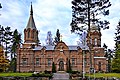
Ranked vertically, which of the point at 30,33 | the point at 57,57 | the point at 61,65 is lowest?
the point at 61,65

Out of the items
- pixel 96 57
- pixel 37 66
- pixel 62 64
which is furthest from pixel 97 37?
pixel 37 66

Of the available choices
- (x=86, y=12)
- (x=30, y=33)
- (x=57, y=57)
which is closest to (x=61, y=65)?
(x=57, y=57)

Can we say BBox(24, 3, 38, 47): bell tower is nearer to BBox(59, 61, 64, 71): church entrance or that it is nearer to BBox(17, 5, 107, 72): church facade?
BBox(17, 5, 107, 72): church facade

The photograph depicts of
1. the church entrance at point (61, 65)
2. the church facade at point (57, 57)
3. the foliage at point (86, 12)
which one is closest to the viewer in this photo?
the foliage at point (86, 12)

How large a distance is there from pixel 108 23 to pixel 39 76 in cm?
1970

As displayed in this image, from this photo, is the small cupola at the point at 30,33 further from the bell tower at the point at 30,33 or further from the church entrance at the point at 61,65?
the church entrance at the point at 61,65

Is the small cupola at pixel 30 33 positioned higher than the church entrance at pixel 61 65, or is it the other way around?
the small cupola at pixel 30 33

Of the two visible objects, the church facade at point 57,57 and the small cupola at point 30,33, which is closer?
the church facade at point 57,57

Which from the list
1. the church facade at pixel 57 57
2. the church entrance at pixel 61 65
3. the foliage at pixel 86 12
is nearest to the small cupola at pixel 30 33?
the church facade at pixel 57 57

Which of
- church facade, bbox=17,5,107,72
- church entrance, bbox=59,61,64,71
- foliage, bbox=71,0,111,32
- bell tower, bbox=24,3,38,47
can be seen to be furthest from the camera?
bell tower, bbox=24,3,38,47

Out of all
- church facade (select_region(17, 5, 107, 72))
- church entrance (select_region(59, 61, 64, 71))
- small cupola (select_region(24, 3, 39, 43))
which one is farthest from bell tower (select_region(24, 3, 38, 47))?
church entrance (select_region(59, 61, 64, 71))

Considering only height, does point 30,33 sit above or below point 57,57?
above

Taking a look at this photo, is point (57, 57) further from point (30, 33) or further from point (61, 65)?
point (30, 33)

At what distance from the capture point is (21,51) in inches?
2454
